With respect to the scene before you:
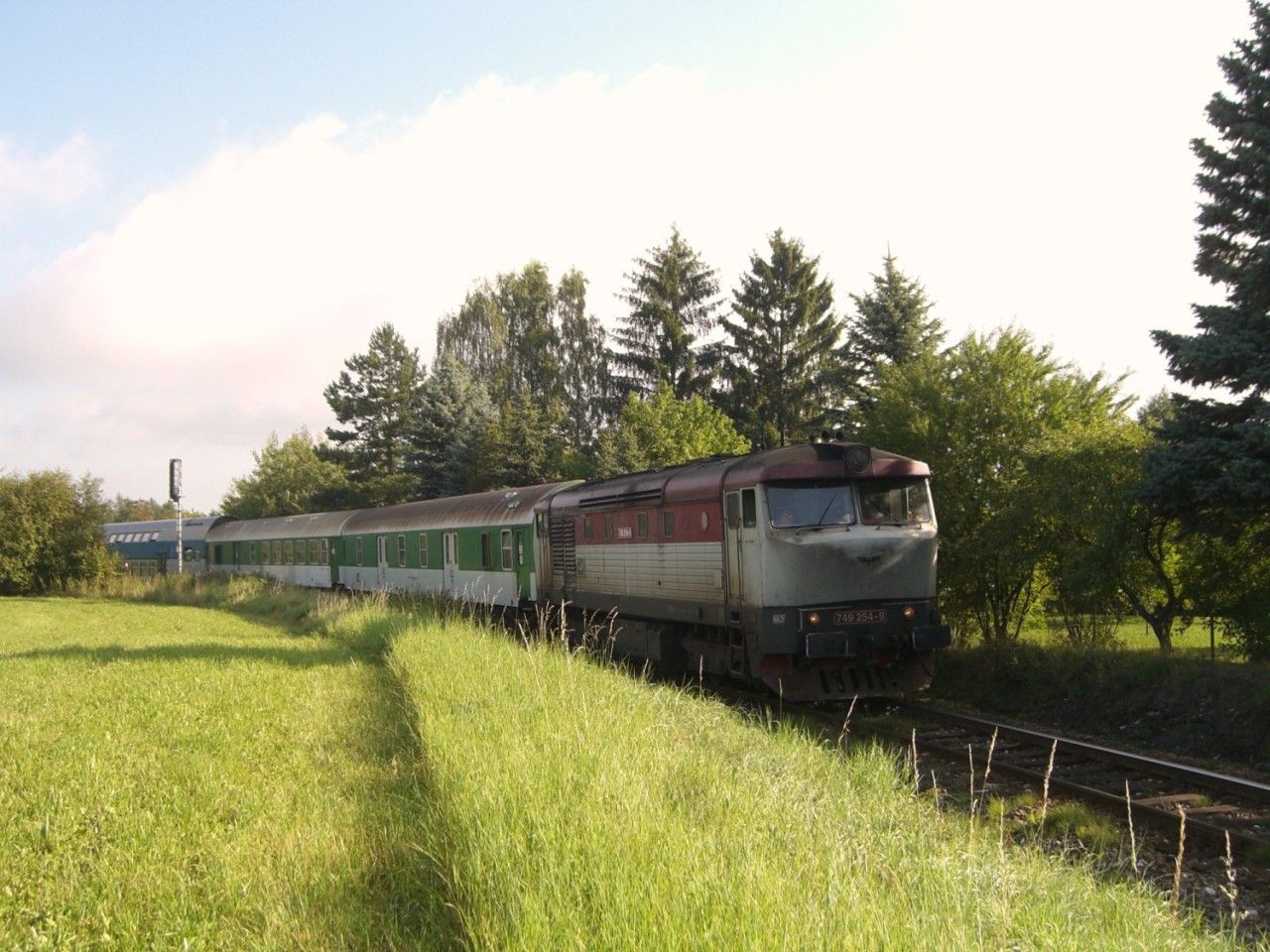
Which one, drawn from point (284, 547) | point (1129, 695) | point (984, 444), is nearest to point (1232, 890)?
point (1129, 695)

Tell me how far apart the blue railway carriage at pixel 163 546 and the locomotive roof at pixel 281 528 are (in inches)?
41.3

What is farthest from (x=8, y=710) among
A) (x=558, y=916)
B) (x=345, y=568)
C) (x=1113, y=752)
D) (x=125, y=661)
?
(x=345, y=568)

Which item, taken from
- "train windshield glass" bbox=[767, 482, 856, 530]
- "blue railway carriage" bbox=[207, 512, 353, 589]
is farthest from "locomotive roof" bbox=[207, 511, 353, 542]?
"train windshield glass" bbox=[767, 482, 856, 530]

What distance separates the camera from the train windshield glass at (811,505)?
12344 mm

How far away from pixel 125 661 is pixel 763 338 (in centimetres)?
3512

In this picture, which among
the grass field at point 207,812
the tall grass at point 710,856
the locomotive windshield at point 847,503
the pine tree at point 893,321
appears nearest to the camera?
the tall grass at point 710,856

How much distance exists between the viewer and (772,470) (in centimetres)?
1242

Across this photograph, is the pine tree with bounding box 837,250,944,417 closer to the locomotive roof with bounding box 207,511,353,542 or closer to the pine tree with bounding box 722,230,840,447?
the pine tree with bounding box 722,230,840,447

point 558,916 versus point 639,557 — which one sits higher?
point 639,557

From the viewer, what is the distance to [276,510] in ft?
252

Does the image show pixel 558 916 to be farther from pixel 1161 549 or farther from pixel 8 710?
pixel 1161 549

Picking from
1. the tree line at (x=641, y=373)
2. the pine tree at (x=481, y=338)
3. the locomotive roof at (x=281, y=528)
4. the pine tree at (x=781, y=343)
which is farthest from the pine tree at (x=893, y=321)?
the pine tree at (x=481, y=338)

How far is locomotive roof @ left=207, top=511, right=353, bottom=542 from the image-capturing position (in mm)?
37416

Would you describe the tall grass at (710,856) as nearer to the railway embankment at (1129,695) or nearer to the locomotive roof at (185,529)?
the railway embankment at (1129,695)
